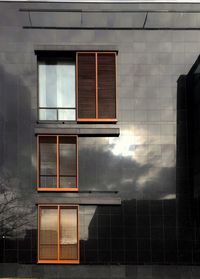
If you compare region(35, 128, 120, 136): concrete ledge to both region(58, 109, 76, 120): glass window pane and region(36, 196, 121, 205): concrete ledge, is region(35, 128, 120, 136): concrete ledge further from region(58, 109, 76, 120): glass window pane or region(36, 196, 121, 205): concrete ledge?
region(36, 196, 121, 205): concrete ledge

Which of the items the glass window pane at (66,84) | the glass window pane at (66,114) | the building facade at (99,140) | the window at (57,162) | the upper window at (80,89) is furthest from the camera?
the glass window pane at (66,84)

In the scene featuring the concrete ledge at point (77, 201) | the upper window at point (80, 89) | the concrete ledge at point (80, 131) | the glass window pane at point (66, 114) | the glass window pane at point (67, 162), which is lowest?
the concrete ledge at point (77, 201)

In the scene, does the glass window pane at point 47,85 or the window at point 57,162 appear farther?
the glass window pane at point 47,85

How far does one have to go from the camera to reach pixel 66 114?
19344 millimetres

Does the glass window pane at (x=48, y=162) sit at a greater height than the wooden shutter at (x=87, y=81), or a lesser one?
lesser

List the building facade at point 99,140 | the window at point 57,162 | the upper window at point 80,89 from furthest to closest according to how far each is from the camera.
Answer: the upper window at point 80,89 < the window at point 57,162 < the building facade at point 99,140

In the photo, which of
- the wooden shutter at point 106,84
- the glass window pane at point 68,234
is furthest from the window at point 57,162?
the wooden shutter at point 106,84

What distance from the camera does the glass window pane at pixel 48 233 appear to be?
60.0 feet

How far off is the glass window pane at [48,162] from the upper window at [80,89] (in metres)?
1.19

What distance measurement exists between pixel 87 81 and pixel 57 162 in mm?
4214

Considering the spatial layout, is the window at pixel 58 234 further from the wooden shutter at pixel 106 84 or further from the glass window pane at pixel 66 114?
the wooden shutter at pixel 106 84

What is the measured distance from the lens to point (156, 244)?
18312mm

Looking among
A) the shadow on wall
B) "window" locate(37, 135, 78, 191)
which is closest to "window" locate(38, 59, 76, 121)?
the shadow on wall

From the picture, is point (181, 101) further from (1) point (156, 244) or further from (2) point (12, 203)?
(2) point (12, 203)
